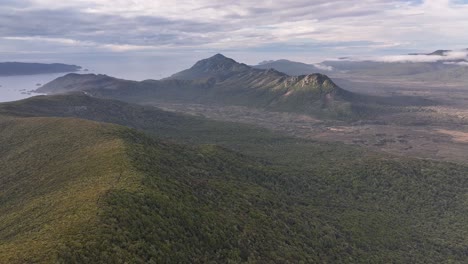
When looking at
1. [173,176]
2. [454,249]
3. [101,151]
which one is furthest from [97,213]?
[454,249]

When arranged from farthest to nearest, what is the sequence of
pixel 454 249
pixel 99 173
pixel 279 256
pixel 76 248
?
1. pixel 454 249
2. pixel 99 173
3. pixel 279 256
4. pixel 76 248

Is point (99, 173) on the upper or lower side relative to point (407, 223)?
upper

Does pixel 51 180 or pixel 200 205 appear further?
pixel 51 180

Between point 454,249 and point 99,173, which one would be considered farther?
point 454,249

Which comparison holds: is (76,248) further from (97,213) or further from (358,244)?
(358,244)

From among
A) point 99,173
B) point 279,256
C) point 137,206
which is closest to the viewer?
point 137,206

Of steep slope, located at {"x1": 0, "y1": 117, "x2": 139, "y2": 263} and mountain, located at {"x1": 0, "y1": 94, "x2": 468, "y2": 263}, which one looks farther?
mountain, located at {"x1": 0, "y1": 94, "x2": 468, "y2": 263}

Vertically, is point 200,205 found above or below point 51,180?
below

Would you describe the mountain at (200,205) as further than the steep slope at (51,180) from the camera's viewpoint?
Yes
